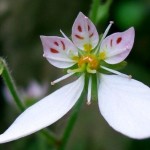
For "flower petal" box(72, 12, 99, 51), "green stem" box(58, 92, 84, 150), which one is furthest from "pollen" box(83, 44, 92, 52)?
"green stem" box(58, 92, 84, 150)

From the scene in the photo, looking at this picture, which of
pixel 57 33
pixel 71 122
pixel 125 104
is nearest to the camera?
pixel 125 104

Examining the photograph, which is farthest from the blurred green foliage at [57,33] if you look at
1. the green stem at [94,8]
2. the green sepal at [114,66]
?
the green sepal at [114,66]

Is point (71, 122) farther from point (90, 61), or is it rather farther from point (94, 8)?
point (94, 8)

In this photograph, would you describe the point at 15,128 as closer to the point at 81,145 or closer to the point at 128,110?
the point at 128,110

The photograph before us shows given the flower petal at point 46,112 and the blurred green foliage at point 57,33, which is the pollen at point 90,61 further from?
the blurred green foliage at point 57,33

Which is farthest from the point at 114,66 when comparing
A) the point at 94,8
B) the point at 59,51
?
the point at 94,8
